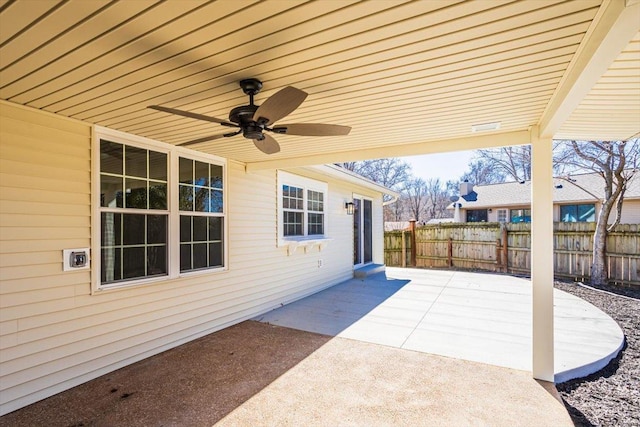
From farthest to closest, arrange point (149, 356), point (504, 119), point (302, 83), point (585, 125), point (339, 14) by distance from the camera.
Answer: point (149, 356) → point (585, 125) → point (504, 119) → point (302, 83) → point (339, 14)

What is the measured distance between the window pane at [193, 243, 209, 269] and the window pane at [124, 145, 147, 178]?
1.18m

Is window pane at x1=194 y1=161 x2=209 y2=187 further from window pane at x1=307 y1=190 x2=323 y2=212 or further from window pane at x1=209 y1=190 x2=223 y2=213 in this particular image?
window pane at x1=307 y1=190 x2=323 y2=212

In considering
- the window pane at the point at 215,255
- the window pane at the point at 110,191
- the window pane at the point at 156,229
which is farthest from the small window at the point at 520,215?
the window pane at the point at 110,191

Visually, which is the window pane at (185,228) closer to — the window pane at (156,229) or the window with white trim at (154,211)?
the window with white trim at (154,211)

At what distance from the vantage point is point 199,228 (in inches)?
177

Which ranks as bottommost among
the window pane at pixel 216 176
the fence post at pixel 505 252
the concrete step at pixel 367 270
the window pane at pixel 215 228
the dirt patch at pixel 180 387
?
the dirt patch at pixel 180 387

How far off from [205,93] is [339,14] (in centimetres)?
141

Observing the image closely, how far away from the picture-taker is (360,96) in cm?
264

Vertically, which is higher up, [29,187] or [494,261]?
[29,187]

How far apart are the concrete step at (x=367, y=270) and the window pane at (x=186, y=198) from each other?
5.42 meters

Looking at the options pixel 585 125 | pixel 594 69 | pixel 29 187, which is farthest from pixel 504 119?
pixel 29 187

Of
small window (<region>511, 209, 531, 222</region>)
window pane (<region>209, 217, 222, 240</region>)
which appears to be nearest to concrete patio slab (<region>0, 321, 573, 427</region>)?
window pane (<region>209, 217, 222, 240</region>)

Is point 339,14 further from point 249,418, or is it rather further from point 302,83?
point 249,418

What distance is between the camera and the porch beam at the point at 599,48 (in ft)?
4.55
